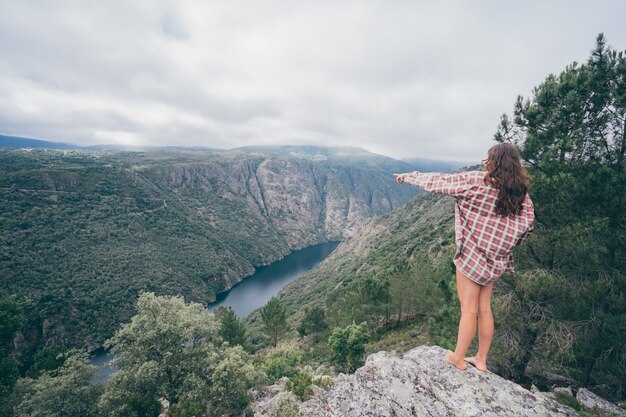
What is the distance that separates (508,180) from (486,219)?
50cm

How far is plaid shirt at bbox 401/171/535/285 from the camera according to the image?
3.19 meters

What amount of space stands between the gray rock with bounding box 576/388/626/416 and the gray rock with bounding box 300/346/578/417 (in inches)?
115

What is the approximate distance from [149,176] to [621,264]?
580 feet

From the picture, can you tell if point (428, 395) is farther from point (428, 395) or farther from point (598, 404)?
point (598, 404)

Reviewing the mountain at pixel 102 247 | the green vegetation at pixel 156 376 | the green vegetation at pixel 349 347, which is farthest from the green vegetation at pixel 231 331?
the mountain at pixel 102 247

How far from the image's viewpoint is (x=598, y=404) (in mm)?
6082

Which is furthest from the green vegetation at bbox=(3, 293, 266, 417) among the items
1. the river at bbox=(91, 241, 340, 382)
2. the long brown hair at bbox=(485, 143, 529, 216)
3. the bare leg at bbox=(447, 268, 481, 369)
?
the river at bbox=(91, 241, 340, 382)

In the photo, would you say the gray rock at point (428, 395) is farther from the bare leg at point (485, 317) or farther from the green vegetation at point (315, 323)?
the green vegetation at point (315, 323)

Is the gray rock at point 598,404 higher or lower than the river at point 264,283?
higher

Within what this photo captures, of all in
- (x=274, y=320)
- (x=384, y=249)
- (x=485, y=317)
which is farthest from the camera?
(x=384, y=249)

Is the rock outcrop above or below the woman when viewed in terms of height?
below

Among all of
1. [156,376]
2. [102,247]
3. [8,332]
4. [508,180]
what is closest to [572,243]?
[508,180]

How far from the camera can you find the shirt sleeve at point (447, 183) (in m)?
3.32

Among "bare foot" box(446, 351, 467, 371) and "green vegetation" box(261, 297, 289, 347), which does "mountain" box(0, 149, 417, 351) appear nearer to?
"green vegetation" box(261, 297, 289, 347)
